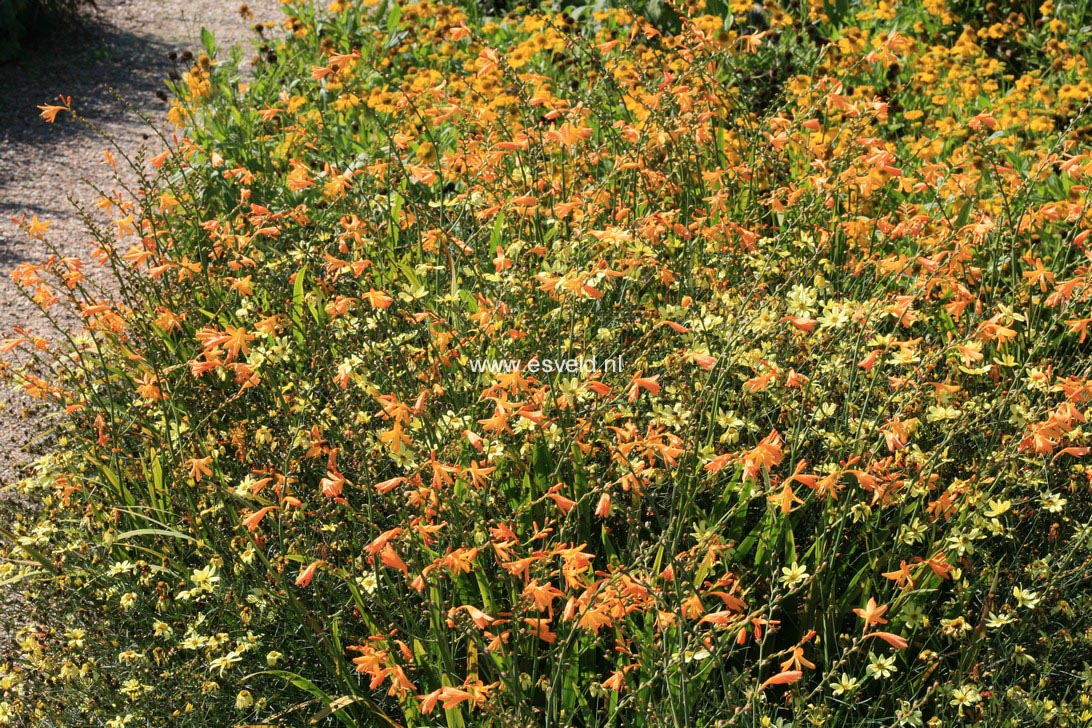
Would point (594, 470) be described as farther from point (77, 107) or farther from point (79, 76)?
point (79, 76)

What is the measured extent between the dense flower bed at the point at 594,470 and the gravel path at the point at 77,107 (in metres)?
1.03

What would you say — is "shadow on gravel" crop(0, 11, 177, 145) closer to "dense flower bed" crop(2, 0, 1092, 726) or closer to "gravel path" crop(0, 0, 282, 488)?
"gravel path" crop(0, 0, 282, 488)

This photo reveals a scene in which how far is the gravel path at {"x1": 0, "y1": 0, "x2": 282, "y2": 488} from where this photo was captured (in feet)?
17.7

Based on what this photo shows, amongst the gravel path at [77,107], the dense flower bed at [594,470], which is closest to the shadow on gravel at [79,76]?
the gravel path at [77,107]

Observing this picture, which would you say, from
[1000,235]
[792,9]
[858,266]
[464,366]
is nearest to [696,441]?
[464,366]

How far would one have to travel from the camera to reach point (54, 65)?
8688 millimetres

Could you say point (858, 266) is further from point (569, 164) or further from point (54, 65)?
point (54, 65)

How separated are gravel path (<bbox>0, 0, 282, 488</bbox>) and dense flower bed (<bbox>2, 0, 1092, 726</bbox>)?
103 centimetres

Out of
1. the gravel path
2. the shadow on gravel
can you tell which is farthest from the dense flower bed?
the shadow on gravel

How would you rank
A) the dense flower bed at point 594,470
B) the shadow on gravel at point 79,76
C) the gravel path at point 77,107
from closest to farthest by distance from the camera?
1. the dense flower bed at point 594,470
2. the gravel path at point 77,107
3. the shadow on gravel at point 79,76

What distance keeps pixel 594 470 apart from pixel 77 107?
686cm

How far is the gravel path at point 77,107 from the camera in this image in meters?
5.38

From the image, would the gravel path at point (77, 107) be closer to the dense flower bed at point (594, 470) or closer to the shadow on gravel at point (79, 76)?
the shadow on gravel at point (79, 76)

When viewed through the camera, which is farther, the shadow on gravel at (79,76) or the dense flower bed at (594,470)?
the shadow on gravel at (79,76)
